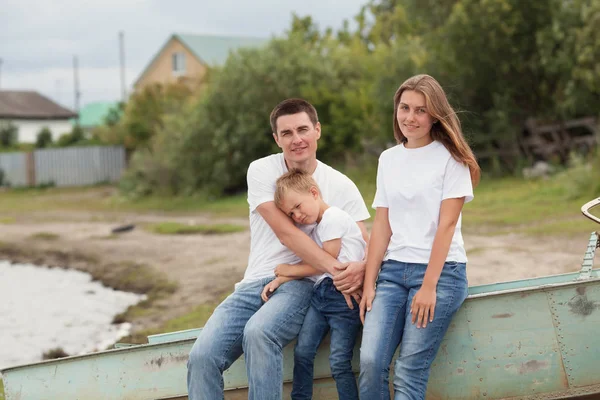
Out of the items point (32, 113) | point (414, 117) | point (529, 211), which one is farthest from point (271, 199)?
point (32, 113)

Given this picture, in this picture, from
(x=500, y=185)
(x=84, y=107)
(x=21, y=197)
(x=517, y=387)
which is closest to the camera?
(x=517, y=387)

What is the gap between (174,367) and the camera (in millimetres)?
4586

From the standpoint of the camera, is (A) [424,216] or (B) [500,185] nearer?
(A) [424,216]

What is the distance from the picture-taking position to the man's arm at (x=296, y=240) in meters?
4.12

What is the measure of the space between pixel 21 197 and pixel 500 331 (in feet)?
85.6

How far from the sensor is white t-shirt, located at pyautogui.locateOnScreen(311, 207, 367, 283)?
4.16 meters

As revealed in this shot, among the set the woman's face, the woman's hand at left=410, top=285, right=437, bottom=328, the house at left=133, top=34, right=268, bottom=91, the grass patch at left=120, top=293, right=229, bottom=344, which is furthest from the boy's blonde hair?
the house at left=133, top=34, right=268, bottom=91

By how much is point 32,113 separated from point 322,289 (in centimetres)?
5744

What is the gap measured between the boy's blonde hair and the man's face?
0.39ft

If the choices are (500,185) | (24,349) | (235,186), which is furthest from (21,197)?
(24,349)

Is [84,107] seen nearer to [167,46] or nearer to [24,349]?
[167,46]

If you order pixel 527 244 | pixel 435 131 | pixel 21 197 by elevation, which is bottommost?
pixel 21 197

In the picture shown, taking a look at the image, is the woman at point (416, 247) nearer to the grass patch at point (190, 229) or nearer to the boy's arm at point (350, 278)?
the boy's arm at point (350, 278)

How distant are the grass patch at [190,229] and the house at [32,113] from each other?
4067 centimetres
